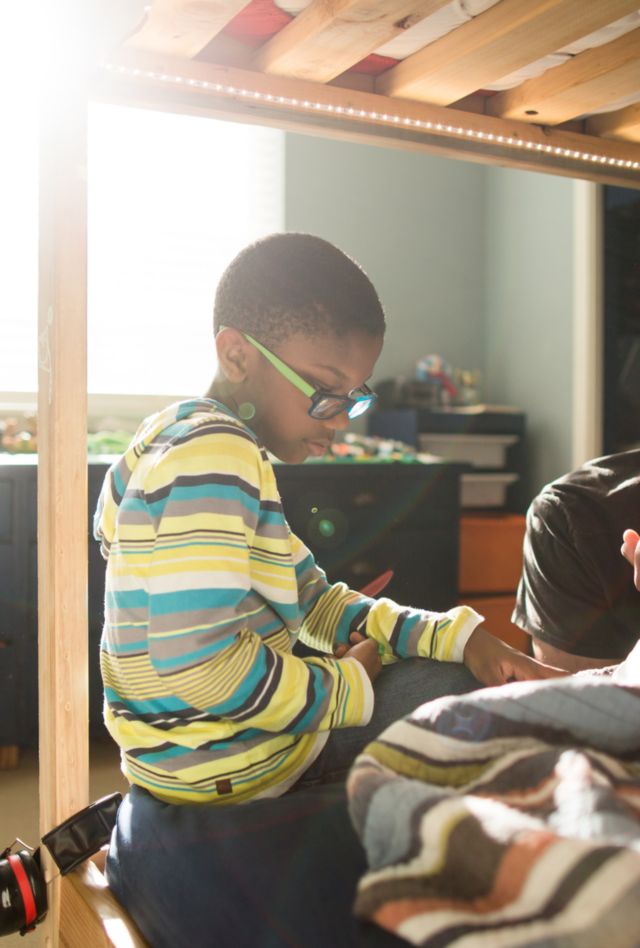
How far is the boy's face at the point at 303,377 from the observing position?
0.92 metres

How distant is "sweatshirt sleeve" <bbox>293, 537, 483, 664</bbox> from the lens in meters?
0.99

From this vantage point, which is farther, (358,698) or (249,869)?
(358,698)

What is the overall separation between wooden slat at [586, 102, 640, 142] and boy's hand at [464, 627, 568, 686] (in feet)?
2.52

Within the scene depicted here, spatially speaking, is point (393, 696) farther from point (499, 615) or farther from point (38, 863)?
point (499, 615)

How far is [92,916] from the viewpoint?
86 centimetres

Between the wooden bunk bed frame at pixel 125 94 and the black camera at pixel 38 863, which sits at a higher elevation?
the wooden bunk bed frame at pixel 125 94

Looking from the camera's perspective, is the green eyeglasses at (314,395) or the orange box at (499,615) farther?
the orange box at (499,615)

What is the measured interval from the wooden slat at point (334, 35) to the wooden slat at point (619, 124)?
1.45 feet

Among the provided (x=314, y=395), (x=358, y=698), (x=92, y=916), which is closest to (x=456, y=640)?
(x=358, y=698)

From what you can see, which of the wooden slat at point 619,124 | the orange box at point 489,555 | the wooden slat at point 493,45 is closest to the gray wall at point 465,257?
the orange box at point 489,555

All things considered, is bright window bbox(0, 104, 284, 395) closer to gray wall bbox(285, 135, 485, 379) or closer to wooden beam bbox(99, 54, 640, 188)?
gray wall bbox(285, 135, 485, 379)

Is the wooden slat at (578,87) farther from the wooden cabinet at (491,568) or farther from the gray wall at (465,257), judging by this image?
the gray wall at (465,257)

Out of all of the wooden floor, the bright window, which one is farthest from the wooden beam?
the bright window

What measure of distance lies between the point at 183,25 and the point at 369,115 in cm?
28
